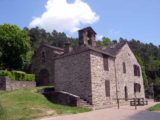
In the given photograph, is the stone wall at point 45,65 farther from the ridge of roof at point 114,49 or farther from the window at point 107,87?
the window at point 107,87

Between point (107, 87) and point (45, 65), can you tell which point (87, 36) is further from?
point (45, 65)

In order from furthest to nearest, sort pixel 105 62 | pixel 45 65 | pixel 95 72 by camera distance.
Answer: pixel 45 65
pixel 105 62
pixel 95 72

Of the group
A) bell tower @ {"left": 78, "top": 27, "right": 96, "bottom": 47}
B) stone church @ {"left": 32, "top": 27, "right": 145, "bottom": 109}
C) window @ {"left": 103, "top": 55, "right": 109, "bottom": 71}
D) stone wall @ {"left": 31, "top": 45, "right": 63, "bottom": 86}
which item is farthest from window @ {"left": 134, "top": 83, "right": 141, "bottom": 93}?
stone wall @ {"left": 31, "top": 45, "right": 63, "bottom": 86}

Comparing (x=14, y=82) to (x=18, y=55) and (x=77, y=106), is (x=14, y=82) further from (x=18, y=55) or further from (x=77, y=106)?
(x=18, y=55)

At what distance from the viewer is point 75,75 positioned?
27.1 meters

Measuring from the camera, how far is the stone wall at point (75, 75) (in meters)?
25.9

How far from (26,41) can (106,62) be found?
20490 millimetres

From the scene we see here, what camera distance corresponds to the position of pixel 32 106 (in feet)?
67.9

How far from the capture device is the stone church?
1024 inches

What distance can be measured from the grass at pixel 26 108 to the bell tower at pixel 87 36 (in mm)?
8725

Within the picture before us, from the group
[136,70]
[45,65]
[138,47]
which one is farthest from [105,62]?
[138,47]

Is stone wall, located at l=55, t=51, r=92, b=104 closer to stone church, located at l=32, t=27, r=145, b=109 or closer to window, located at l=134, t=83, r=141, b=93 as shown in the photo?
stone church, located at l=32, t=27, r=145, b=109

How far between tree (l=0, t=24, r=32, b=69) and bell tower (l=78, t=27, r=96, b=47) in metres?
15.8

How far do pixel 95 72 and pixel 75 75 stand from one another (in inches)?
79.4
